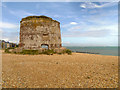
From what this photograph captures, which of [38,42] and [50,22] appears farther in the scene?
[50,22]

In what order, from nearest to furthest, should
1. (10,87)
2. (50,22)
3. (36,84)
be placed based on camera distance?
(10,87) → (36,84) → (50,22)

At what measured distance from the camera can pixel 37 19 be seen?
17.5 m

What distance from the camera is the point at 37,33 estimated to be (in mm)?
16938

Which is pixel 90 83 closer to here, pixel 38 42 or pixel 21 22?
pixel 38 42

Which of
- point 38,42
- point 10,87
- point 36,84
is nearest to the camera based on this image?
point 10,87

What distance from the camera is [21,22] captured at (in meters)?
18.9

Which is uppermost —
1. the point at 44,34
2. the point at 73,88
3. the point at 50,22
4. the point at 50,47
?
the point at 50,22

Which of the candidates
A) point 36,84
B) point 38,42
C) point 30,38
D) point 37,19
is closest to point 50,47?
point 38,42

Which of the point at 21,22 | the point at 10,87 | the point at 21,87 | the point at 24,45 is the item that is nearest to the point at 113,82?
the point at 21,87

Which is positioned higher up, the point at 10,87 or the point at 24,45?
the point at 24,45

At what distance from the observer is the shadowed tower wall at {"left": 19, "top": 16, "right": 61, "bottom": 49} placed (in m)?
17.0

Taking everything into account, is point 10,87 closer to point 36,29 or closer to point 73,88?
point 73,88

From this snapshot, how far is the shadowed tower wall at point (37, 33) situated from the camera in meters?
17.0

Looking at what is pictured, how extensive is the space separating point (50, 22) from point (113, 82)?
1648 cm
